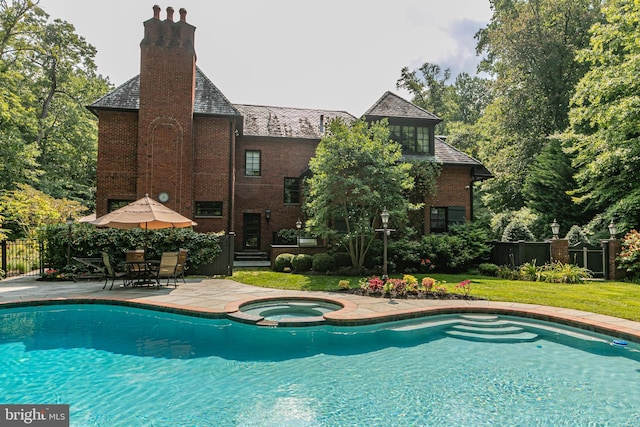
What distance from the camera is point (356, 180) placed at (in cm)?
1247

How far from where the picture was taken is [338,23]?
10.2 m

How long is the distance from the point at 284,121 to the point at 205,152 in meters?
6.34

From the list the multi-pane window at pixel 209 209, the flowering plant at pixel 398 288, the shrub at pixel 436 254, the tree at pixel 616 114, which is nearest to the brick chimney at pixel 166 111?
the multi-pane window at pixel 209 209

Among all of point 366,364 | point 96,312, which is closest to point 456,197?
point 366,364

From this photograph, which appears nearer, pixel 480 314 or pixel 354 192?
pixel 480 314

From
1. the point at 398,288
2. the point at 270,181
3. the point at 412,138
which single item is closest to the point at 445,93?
the point at 412,138

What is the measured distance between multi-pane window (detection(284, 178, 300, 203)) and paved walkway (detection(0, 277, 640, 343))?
32.0 ft

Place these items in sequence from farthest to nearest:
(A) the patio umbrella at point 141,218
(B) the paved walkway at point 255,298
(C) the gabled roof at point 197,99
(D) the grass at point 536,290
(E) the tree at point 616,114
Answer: (C) the gabled roof at point 197,99 → (E) the tree at point 616,114 → (A) the patio umbrella at point 141,218 → (D) the grass at point 536,290 → (B) the paved walkway at point 255,298

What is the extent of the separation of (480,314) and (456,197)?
11.9 m

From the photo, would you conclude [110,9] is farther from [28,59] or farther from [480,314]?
[28,59]

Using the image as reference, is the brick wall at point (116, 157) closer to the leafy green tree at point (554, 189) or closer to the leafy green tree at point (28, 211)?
the leafy green tree at point (28, 211)

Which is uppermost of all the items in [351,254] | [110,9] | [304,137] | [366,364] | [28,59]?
[28,59]

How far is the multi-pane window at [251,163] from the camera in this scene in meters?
19.4

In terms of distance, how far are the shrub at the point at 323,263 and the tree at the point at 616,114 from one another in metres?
11.8
